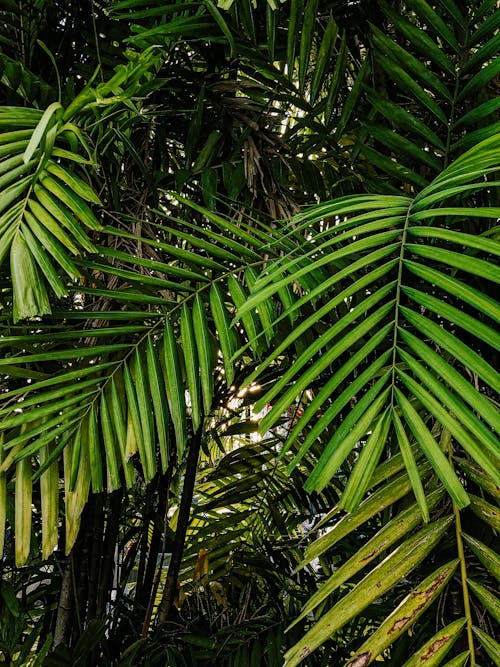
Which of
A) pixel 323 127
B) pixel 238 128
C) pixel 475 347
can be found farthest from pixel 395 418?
pixel 238 128

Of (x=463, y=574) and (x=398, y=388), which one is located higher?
(x=398, y=388)

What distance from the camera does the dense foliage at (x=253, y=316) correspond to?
19.0 inches

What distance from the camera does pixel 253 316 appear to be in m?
0.67

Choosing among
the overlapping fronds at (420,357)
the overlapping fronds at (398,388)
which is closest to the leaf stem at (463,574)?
the overlapping fronds at (398,388)

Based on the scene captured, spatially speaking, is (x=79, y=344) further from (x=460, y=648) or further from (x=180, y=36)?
(x=460, y=648)

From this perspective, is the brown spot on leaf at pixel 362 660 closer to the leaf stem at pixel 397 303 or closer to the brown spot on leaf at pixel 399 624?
the brown spot on leaf at pixel 399 624

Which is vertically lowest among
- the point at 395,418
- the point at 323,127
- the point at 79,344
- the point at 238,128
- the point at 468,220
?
the point at 395,418

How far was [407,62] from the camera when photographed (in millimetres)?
706

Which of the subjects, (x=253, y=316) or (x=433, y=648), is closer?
(x=433, y=648)

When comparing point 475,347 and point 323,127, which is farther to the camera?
point 323,127

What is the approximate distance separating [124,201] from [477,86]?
0.47 meters

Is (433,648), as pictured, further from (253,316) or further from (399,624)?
(253,316)

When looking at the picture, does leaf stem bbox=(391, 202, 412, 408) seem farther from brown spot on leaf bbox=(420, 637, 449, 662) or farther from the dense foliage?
brown spot on leaf bbox=(420, 637, 449, 662)

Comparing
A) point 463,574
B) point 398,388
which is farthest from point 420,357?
point 463,574
